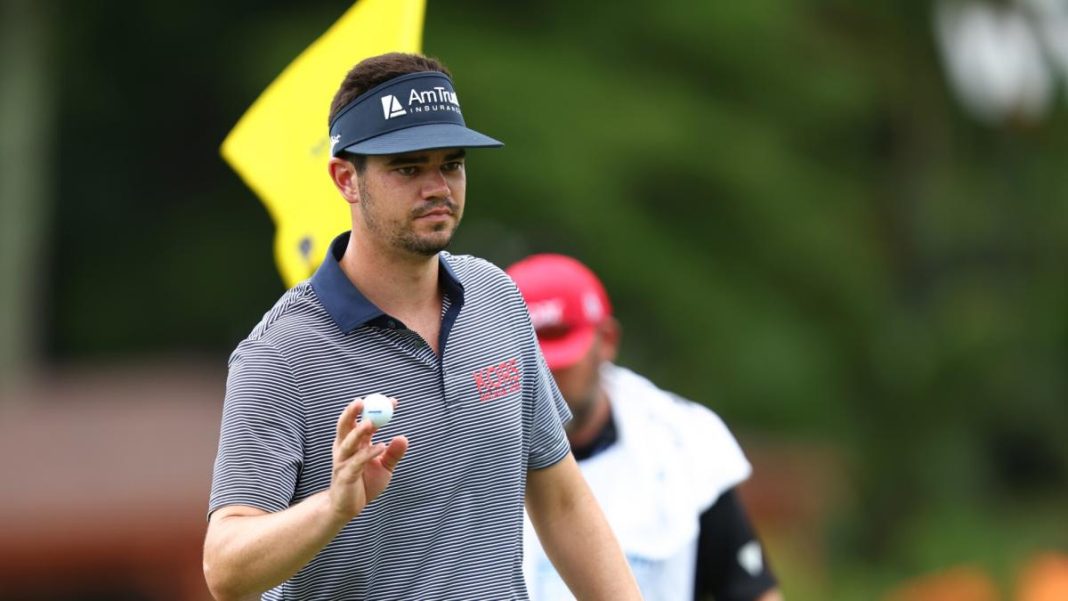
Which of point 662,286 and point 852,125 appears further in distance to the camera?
point 852,125

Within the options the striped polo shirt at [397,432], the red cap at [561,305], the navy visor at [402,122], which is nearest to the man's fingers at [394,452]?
the striped polo shirt at [397,432]

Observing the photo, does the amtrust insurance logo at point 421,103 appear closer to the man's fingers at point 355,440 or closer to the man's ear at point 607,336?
the man's fingers at point 355,440

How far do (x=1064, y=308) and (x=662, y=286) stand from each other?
520 centimetres

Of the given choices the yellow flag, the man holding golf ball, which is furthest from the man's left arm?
the yellow flag

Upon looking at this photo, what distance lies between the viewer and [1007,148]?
75.5 ft

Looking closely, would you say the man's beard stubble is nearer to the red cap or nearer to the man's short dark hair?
the man's short dark hair

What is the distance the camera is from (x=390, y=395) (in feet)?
13.2

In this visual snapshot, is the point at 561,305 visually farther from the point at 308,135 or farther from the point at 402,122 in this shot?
the point at 402,122

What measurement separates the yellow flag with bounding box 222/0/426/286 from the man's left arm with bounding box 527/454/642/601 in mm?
996

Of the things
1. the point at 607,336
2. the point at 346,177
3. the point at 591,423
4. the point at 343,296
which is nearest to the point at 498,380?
the point at 343,296

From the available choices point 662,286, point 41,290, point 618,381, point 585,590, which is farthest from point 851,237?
point 585,590

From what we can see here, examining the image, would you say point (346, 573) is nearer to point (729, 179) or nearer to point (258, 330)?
point (258, 330)

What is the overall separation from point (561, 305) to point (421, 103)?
1.96m

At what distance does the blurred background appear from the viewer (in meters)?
19.5
